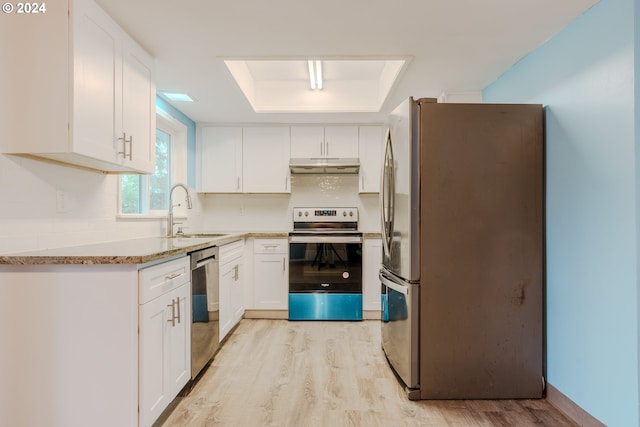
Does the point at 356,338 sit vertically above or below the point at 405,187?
below

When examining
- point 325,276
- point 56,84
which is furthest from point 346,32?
point 325,276

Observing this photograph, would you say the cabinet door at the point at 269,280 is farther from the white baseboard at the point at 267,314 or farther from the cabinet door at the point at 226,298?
the cabinet door at the point at 226,298

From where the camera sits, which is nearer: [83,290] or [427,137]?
[83,290]

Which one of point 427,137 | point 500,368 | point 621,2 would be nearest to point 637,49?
point 621,2

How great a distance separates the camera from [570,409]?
1919 millimetres

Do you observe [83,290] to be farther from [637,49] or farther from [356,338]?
[637,49]

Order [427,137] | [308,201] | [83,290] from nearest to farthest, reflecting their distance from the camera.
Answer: [83,290]
[427,137]
[308,201]

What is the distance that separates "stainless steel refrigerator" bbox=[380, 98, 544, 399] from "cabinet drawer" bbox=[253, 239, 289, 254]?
73.5 inches

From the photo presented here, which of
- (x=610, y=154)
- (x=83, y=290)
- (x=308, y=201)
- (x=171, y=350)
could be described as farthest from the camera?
(x=308, y=201)

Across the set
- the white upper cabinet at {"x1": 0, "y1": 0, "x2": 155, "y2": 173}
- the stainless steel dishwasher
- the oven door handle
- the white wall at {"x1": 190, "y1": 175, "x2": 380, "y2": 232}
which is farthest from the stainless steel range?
the white upper cabinet at {"x1": 0, "y1": 0, "x2": 155, "y2": 173}

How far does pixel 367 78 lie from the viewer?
352 cm

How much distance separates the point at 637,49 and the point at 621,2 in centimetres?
27

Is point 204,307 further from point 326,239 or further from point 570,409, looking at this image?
point 570,409

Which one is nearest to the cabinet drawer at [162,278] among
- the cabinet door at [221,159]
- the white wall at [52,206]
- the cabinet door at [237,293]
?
the white wall at [52,206]
